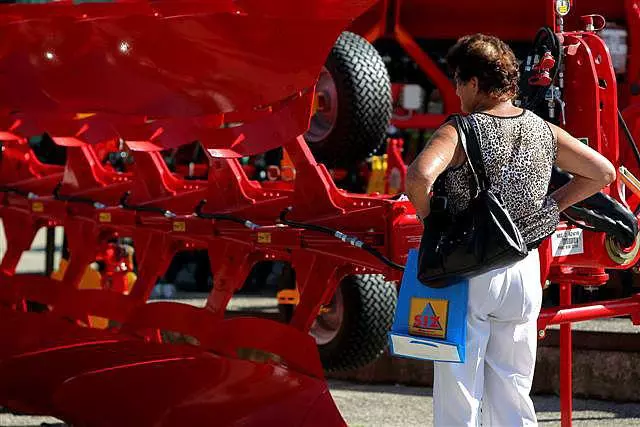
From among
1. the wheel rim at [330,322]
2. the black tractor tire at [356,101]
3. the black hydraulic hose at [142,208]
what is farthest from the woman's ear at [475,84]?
the wheel rim at [330,322]

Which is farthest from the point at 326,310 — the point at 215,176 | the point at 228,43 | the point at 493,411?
the point at 493,411

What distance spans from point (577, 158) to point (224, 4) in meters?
1.84

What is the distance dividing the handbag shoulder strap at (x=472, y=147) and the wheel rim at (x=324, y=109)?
2.33m

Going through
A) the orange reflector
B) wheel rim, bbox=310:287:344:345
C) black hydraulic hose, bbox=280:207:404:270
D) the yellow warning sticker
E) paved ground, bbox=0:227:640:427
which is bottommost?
paved ground, bbox=0:227:640:427

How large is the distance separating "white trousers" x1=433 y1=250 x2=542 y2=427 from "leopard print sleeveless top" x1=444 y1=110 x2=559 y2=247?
121 millimetres

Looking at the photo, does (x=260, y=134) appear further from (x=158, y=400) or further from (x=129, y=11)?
(x=158, y=400)

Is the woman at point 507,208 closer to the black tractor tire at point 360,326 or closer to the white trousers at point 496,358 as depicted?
the white trousers at point 496,358

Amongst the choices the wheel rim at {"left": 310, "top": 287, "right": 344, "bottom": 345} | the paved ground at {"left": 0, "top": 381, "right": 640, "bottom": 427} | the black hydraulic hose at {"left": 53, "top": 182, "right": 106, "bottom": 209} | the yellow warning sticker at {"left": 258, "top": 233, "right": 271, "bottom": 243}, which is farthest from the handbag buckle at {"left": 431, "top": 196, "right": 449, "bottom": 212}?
the black hydraulic hose at {"left": 53, "top": 182, "right": 106, "bottom": 209}

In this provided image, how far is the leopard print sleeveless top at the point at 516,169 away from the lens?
13.0ft

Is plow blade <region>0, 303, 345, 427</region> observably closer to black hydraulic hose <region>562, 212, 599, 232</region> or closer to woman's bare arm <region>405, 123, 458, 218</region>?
black hydraulic hose <region>562, 212, 599, 232</region>

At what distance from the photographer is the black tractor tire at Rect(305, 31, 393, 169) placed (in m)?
6.19

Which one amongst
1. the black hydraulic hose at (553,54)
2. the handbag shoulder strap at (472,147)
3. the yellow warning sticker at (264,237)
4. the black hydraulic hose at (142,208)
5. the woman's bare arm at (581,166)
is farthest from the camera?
the black hydraulic hose at (142,208)

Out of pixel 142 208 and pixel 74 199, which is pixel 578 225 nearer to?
pixel 142 208

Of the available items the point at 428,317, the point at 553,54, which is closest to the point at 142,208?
the point at 553,54
